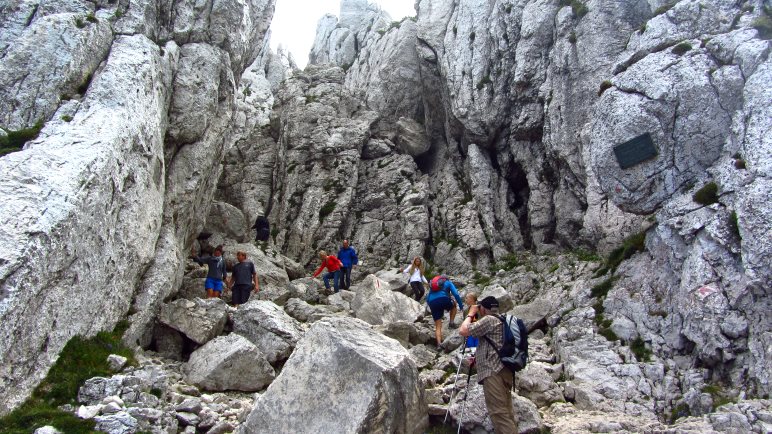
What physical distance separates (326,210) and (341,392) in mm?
26564

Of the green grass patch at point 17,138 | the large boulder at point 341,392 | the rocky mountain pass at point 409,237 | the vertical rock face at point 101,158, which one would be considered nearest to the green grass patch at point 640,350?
the rocky mountain pass at point 409,237

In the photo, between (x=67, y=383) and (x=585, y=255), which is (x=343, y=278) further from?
(x=67, y=383)

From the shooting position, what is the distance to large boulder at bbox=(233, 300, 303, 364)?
1729 centimetres

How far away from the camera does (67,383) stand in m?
13.5

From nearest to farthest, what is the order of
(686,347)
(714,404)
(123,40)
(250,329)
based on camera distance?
(714,404) < (686,347) < (250,329) < (123,40)

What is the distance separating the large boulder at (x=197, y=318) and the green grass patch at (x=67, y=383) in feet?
5.82

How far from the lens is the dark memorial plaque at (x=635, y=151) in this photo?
20391 mm

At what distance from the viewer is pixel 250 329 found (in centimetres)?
1808

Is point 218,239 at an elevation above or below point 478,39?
below

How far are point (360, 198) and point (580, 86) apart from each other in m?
16.3

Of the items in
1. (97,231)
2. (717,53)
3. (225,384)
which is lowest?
(225,384)

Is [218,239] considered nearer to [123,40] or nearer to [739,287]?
→ [123,40]

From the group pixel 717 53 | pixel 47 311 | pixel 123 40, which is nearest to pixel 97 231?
pixel 47 311

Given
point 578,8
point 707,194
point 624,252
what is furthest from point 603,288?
point 578,8
